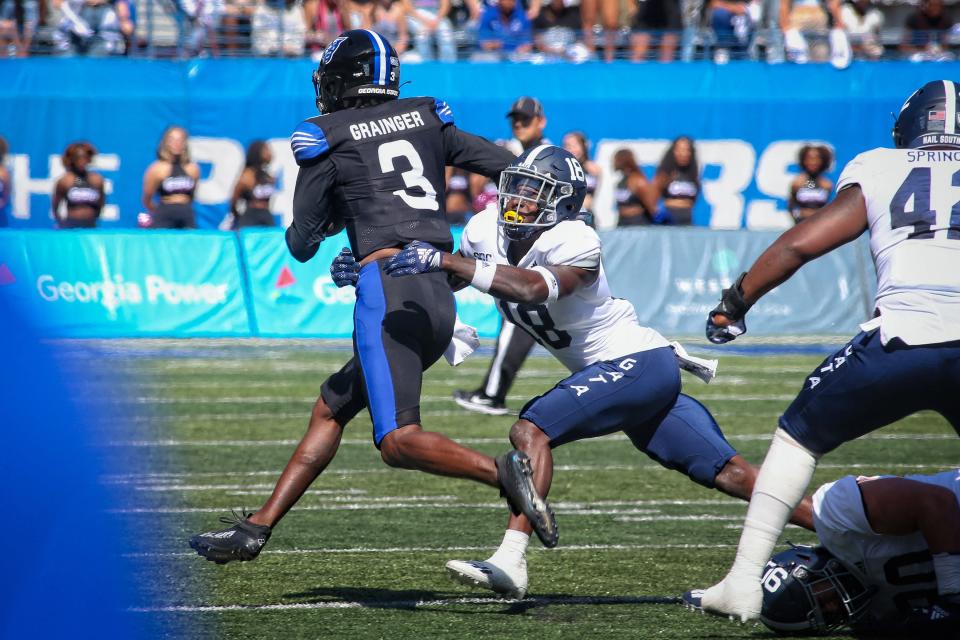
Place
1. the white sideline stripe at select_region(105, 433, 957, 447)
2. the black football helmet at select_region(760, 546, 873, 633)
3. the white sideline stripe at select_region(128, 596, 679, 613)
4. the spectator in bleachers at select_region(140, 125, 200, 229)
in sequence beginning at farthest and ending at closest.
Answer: the spectator in bleachers at select_region(140, 125, 200, 229) < the white sideline stripe at select_region(105, 433, 957, 447) < the white sideline stripe at select_region(128, 596, 679, 613) < the black football helmet at select_region(760, 546, 873, 633)

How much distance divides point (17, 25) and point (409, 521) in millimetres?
12003

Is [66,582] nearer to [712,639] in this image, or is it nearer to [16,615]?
[16,615]

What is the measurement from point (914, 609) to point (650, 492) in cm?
266

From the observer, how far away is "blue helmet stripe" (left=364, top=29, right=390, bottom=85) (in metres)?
4.78

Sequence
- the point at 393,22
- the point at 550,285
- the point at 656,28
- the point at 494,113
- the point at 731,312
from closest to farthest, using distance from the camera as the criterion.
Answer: the point at 731,312, the point at 550,285, the point at 494,113, the point at 393,22, the point at 656,28

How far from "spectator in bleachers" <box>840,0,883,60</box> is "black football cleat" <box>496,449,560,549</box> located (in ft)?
43.8

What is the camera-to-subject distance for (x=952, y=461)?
7328 mm

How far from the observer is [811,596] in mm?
4016

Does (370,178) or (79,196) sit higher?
(370,178)

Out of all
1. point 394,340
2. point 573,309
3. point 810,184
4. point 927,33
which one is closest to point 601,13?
point 927,33

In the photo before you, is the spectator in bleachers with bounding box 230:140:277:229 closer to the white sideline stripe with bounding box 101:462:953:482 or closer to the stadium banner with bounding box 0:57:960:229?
the stadium banner with bounding box 0:57:960:229

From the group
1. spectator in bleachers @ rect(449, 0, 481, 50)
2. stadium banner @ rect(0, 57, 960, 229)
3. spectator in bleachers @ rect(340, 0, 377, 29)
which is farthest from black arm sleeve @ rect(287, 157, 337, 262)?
spectator in bleachers @ rect(449, 0, 481, 50)

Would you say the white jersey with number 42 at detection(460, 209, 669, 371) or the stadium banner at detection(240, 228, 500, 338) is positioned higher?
the white jersey with number 42 at detection(460, 209, 669, 371)

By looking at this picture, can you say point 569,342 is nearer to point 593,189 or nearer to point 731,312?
point 731,312
